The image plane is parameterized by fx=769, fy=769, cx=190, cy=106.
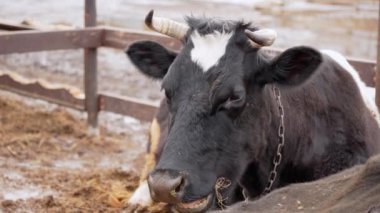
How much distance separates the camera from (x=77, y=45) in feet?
27.7

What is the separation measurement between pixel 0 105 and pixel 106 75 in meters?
2.88

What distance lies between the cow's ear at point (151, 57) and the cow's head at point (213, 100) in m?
0.17

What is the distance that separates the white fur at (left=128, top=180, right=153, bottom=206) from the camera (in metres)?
5.86

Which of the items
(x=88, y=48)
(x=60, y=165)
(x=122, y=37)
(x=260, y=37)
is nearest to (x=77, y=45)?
(x=88, y=48)

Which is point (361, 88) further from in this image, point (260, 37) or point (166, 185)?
point (166, 185)

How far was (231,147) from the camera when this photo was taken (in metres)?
4.51

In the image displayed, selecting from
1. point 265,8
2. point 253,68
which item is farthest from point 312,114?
point 265,8

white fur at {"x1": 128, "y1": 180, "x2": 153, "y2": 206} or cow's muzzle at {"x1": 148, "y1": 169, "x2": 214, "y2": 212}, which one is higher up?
cow's muzzle at {"x1": 148, "y1": 169, "x2": 214, "y2": 212}

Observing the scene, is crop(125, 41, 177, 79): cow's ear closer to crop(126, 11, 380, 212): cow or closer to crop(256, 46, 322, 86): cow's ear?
crop(126, 11, 380, 212): cow

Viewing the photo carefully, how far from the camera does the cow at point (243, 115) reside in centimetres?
432

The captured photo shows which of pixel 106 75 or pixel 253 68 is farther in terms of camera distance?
pixel 106 75

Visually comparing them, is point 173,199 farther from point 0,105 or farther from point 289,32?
point 289,32

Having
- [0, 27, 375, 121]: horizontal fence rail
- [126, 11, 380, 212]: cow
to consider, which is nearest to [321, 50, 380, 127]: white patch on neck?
[126, 11, 380, 212]: cow

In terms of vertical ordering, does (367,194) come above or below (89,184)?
above
